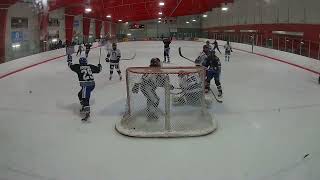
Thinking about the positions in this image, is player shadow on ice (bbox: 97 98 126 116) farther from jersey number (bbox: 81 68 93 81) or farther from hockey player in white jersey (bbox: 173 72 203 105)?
hockey player in white jersey (bbox: 173 72 203 105)

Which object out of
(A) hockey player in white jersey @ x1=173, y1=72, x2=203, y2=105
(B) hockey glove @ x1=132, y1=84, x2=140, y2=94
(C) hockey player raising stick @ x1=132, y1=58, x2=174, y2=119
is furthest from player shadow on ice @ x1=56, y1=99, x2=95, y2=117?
(A) hockey player in white jersey @ x1=173, y1=72, x2=203, y2=105

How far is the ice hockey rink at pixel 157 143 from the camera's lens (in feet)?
13.7

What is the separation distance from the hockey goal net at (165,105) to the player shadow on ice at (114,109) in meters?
0.54

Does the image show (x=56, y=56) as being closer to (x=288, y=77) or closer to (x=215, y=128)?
(x=288, y=77)

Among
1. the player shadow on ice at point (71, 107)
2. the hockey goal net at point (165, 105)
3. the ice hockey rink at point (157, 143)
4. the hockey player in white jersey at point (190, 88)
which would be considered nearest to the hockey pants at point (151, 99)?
the hockey goal net at point (165, 105)

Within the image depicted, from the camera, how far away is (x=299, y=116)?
667 centimetres

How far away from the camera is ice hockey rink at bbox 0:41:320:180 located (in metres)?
4.17

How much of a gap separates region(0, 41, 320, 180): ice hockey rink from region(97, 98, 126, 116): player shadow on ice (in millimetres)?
20

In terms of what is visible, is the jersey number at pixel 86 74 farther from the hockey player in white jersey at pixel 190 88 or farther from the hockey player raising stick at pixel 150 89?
the hockey player in white jersey at pixel 190 88

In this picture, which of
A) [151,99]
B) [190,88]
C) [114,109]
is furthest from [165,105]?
[114,109]

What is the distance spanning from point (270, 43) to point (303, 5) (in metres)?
3.62

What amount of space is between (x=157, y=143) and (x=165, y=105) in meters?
0.77

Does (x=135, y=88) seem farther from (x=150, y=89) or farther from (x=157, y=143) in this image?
(x=157, y=143)

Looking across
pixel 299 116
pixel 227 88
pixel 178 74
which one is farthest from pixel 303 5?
pixel 178 74
